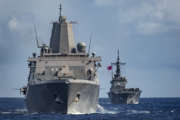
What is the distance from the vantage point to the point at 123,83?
156 meters

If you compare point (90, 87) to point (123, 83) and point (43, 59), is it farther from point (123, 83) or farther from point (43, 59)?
point (123, 83)

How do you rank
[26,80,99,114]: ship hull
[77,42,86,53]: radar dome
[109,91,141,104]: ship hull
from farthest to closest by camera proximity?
1. [109,91,141,104]: ship hull
2. [77,42,86,53]: radar dome
3. [26,80,99,114]: ship hull

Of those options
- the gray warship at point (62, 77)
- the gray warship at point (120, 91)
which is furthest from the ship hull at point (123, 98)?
the gray warship at point (62, 77)

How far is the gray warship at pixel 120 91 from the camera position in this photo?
152 meters

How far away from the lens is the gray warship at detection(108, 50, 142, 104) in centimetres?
15212

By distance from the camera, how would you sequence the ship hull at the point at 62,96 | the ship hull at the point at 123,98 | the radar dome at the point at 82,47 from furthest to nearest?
the ship hull at the point at 123,98 < the radar dome at the point at 82,47 < the ship hull at the point at 62,96

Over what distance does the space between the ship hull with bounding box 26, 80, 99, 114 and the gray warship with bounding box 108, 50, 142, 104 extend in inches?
3606

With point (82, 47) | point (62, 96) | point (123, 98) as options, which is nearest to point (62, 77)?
Answer: point (62, 96)

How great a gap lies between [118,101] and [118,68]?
9.65m

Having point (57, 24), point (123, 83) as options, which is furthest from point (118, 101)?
point (57, 24)

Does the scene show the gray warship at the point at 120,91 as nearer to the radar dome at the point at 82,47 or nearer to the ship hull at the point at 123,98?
the ship hull at the point at 123,98

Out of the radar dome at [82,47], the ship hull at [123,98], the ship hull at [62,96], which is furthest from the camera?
the ship hull at [123,98]

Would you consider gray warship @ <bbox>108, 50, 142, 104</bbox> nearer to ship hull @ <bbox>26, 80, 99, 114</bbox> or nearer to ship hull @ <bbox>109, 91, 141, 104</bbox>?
ship hull @ <bbox>109, 91, 141, 104</bbox>

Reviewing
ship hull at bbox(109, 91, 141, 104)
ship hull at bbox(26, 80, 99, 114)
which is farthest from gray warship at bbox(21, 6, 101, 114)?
ship hull at bbox(109, 91, 141, 104)
